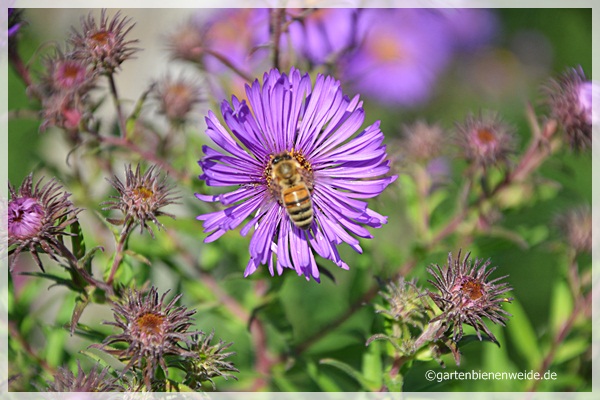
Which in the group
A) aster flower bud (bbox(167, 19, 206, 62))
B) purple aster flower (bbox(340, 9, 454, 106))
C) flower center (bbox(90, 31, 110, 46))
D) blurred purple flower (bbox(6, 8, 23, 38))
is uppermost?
purple aster flower (bbox(340, 9, 454, 106))

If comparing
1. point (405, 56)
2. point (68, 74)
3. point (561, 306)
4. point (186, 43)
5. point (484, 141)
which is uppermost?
point (405, 56)

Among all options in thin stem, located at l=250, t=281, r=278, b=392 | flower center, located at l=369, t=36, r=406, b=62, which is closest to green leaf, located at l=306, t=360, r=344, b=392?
thin stem, located at l=250, t=281, r=278, b=392

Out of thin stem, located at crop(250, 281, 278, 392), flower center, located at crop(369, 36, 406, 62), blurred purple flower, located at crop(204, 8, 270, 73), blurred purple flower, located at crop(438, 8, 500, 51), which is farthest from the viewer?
blurred purple flower, located at crop(438, 8, 500, 51)

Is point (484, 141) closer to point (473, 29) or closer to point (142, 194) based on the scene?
point (142, 194)

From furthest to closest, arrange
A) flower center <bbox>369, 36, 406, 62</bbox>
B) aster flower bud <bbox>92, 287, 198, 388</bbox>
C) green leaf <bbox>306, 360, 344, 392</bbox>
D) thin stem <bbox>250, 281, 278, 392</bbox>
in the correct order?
flower center <bbox>369, 36, 406, 62</bbox> < thin stem <bbox>250, 281, 278, 392</bbox> < green leaf <bbox>306, 360, 344, 392</bbox> < aster flower bud <bbox>92, 287, 198, 388</bbox>

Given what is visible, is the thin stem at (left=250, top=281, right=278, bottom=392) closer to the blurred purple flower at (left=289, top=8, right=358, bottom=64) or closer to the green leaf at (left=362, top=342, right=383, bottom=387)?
the green leaf at (left=362, top=342, right=383, bottom=387)

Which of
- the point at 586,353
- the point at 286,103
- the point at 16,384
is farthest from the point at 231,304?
the point at 586,353

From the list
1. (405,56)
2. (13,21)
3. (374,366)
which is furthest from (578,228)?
(405,56)
